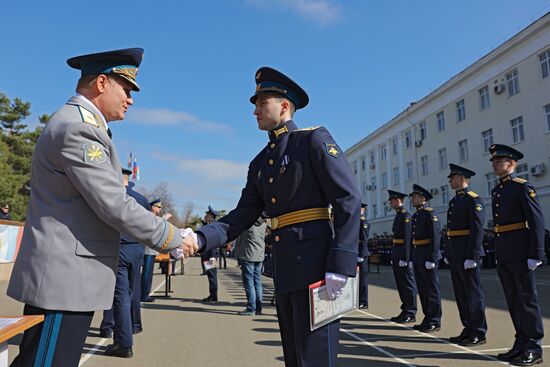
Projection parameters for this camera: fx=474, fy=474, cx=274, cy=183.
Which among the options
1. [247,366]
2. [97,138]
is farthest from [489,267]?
[97,138]

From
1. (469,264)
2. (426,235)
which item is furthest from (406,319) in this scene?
(469,264)

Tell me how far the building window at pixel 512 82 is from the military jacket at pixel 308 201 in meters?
27.7

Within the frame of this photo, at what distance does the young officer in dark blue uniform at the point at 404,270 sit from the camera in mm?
7766

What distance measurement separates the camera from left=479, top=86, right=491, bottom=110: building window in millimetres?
29797

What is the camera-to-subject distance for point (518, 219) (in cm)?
554

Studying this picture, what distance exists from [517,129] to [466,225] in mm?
23391

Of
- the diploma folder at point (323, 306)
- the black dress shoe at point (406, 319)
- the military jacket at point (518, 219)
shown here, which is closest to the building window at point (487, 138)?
the black dress shoe at point (406, 319)

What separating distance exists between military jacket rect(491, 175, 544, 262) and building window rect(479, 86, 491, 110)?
26456mm

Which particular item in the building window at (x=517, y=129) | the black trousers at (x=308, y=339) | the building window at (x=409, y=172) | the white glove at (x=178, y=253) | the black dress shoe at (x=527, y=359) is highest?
the building window at (x=409, y=172)

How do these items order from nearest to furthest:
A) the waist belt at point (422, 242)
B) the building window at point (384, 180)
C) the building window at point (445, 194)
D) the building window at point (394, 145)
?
1. the waist belt at point (422, 242)
2. the building window at point (445, 194)
3. the building window at point (394, 145)
4. the building window at point (384, 180)

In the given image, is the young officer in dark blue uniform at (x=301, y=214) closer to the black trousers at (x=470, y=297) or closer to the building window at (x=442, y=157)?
the black trousers at (x=470, y=297)

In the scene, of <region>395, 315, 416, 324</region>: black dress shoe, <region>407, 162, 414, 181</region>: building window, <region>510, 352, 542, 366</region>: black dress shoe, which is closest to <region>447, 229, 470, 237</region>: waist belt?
<region>395, 315, 416, 324</region>: black dress shoe

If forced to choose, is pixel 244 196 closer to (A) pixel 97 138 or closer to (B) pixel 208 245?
(B) pixel 208 245

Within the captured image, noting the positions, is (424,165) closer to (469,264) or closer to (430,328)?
(430,328)
